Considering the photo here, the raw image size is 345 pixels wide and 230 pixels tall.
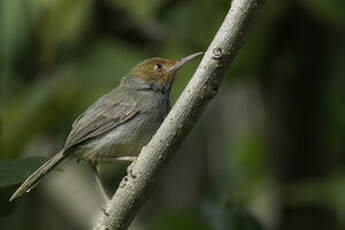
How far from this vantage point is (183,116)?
7.71ft

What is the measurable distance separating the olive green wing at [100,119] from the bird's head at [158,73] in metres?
0.41

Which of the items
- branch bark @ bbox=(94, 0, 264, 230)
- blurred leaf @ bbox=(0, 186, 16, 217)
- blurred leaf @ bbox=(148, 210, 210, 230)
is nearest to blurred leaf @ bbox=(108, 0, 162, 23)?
blurred leaf @ bbox=(148, 210, 210, 230)

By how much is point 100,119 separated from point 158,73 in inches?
24.1

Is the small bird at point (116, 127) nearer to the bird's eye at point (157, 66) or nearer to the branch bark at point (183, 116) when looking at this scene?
the bird's eye at point (157, 66)

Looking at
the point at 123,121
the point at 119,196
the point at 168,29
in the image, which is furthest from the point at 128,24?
the point at 119,196

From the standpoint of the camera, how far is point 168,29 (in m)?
4.99

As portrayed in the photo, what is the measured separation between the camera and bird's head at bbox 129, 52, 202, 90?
4453mm

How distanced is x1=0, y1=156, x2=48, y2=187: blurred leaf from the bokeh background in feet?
5.95

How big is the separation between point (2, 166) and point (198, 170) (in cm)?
413

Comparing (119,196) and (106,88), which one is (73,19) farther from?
(119,196)

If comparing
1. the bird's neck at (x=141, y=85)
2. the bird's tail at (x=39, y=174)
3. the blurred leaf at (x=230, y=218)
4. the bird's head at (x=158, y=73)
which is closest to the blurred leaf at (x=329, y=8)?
the bird's head at (x=158, y=73)

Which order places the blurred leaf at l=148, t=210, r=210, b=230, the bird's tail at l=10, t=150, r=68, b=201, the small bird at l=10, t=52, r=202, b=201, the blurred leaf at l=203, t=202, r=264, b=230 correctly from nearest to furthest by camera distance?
the blurred leaf at l=203, t=202, r=264, b=230 → the bird's tail at l=10, t=150, r=68, b=201 → the blurred leaf at l=148, t=210, r=210, b=230 → the small bird at l=10, t=52, r=202, b=201

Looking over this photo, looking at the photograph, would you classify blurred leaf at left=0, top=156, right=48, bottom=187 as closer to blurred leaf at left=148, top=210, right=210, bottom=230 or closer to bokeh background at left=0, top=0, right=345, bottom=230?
blurred leaf at left=148, top=210, right=210, bottom=230

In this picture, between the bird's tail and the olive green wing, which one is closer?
the bird's tail
